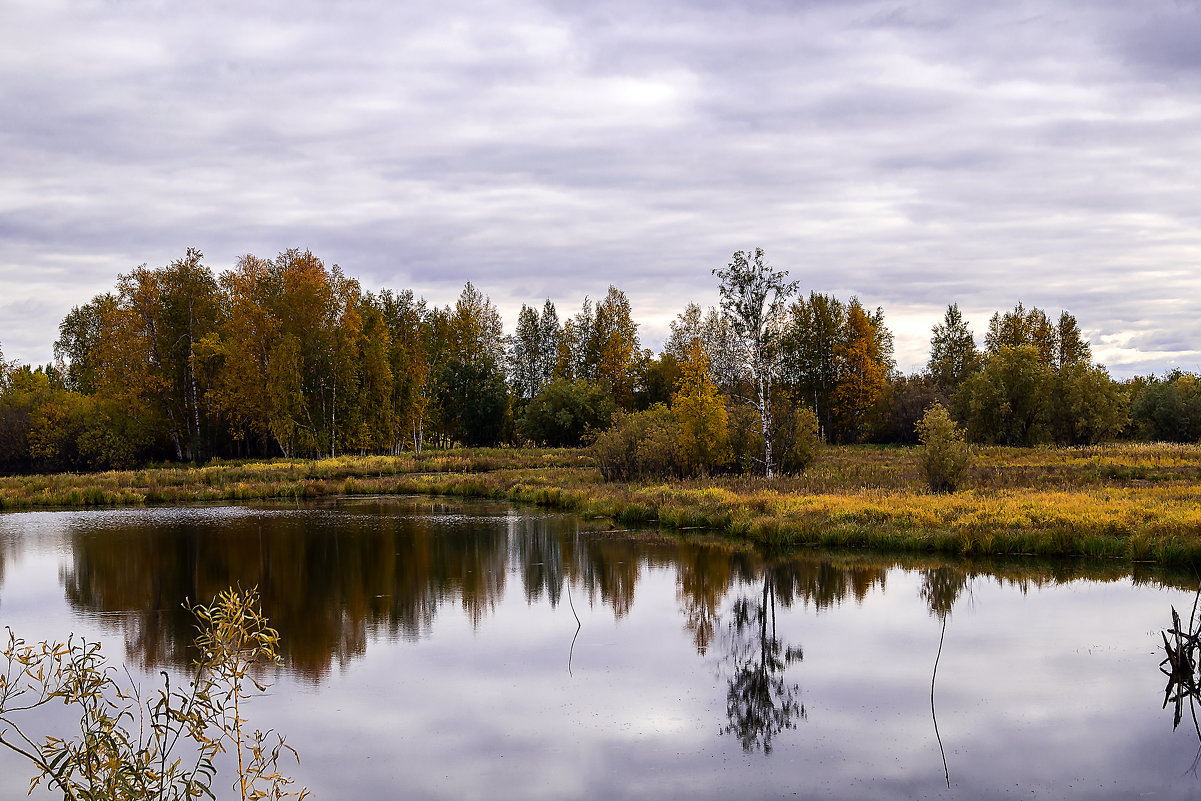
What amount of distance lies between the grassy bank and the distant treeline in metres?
5.66

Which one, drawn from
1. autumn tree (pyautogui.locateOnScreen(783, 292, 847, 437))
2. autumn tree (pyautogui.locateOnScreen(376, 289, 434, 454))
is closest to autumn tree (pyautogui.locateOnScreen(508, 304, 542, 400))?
autumn tree (pyautogui.locateOnScreen(376, 289, 434, 454))

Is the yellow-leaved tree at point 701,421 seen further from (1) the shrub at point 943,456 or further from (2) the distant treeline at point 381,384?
(1) the shrub at point 943,456

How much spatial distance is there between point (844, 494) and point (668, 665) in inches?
542

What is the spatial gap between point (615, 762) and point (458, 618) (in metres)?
6.66

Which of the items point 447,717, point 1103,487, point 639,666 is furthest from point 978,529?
point 447,717

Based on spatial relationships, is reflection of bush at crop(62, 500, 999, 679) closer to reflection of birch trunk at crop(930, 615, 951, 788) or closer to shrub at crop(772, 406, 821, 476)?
reflection of birch trunk at crop(930, 615, 951, 788)

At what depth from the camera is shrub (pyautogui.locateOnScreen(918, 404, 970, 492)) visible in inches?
937

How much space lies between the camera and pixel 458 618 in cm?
1445

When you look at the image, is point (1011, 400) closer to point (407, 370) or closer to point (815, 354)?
point (815, 354)

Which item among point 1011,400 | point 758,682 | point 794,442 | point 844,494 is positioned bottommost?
point 758,682

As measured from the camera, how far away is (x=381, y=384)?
164ft

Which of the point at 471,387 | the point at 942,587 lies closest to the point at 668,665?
the point at 942,587

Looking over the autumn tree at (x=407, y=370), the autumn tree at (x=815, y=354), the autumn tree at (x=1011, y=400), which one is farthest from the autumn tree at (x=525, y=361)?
the autumn tree at (x=1011, y=400)

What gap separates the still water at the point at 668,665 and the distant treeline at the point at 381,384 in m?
18.2
